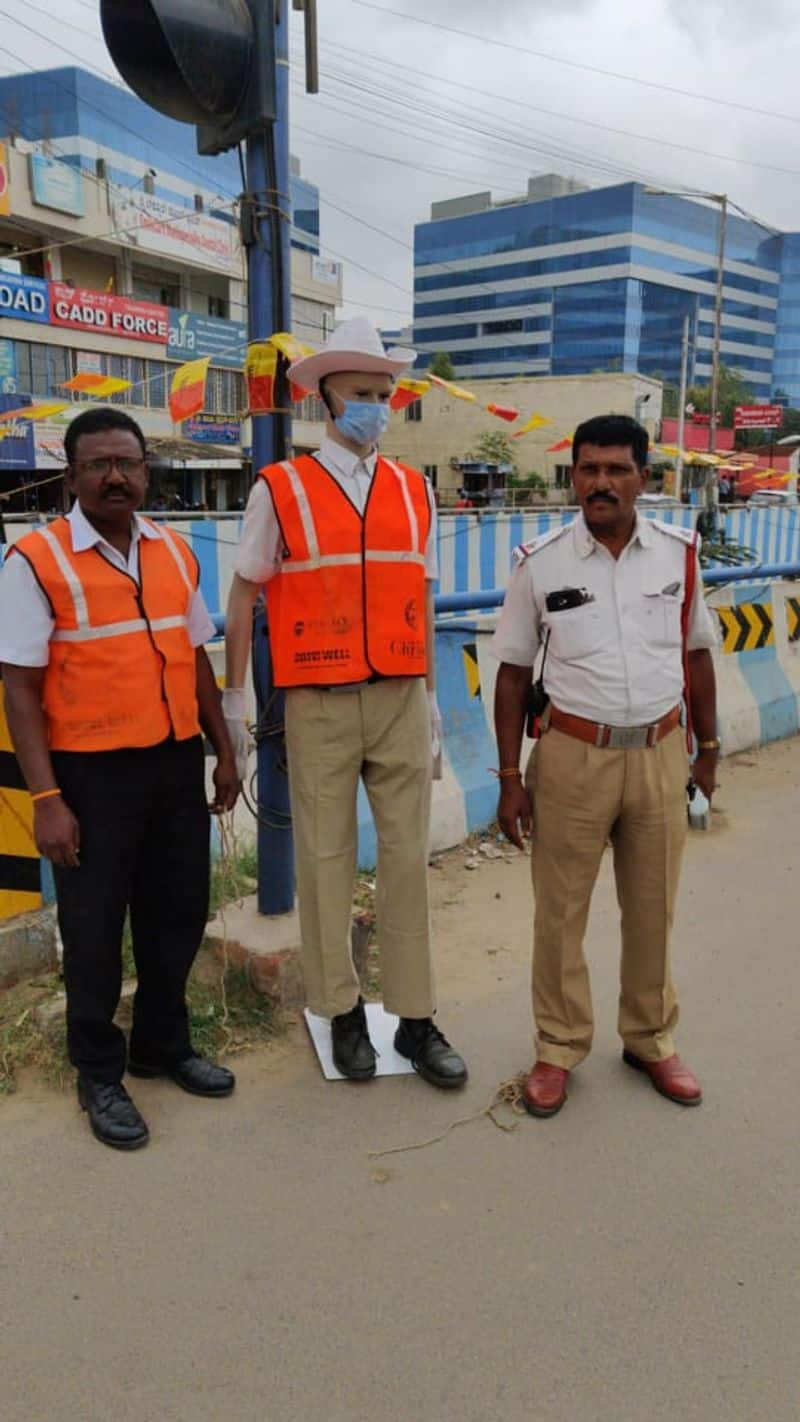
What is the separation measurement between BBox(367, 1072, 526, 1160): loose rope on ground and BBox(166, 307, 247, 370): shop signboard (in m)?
35.6

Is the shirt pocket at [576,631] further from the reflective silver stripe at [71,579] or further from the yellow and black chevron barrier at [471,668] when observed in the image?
the yellow and black chevron barrier at [471,668]

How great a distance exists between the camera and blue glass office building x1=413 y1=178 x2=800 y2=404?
105500 millimetres

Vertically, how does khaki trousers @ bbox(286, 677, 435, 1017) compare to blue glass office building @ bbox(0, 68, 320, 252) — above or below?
below

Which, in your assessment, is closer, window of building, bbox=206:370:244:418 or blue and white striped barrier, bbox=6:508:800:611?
blue and white striped barrier, bbox=6:508:800:611

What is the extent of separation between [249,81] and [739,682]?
A: 4779 mm

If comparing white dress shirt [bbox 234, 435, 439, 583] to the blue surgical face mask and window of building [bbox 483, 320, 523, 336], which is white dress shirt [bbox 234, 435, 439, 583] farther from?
window of building [bbox 483, 320, 523, 336]

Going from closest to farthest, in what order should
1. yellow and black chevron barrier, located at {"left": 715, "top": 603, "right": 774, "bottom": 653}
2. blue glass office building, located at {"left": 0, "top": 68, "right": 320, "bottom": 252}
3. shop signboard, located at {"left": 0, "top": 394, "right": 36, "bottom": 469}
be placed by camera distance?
yellow and black chevron barrier, located at {"left": 715, "top": 603, "right": 774, "bottom": 653}, shop signboard, located at {"left": 0, "top": 394, "right": 36, "bottom": 469}, blue glass office building, located at {"left": 0, "top": 68, "right": 320, "bottom": 252}

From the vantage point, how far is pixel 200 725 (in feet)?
9.67

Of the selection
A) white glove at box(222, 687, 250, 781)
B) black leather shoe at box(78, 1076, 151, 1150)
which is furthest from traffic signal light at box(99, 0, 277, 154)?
black leather shoe at box(78, 1076, 151, 1150)

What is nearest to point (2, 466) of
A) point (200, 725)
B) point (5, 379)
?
point (5, 379)

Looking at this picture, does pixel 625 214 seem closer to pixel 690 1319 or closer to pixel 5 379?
Result: pixel 5 379

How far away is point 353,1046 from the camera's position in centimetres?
308

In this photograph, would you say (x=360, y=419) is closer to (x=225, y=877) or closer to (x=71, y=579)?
(x=71, y=579)

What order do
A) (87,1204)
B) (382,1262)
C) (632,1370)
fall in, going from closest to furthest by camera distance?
(632,1370) → (382,1262) → (87,1204)
